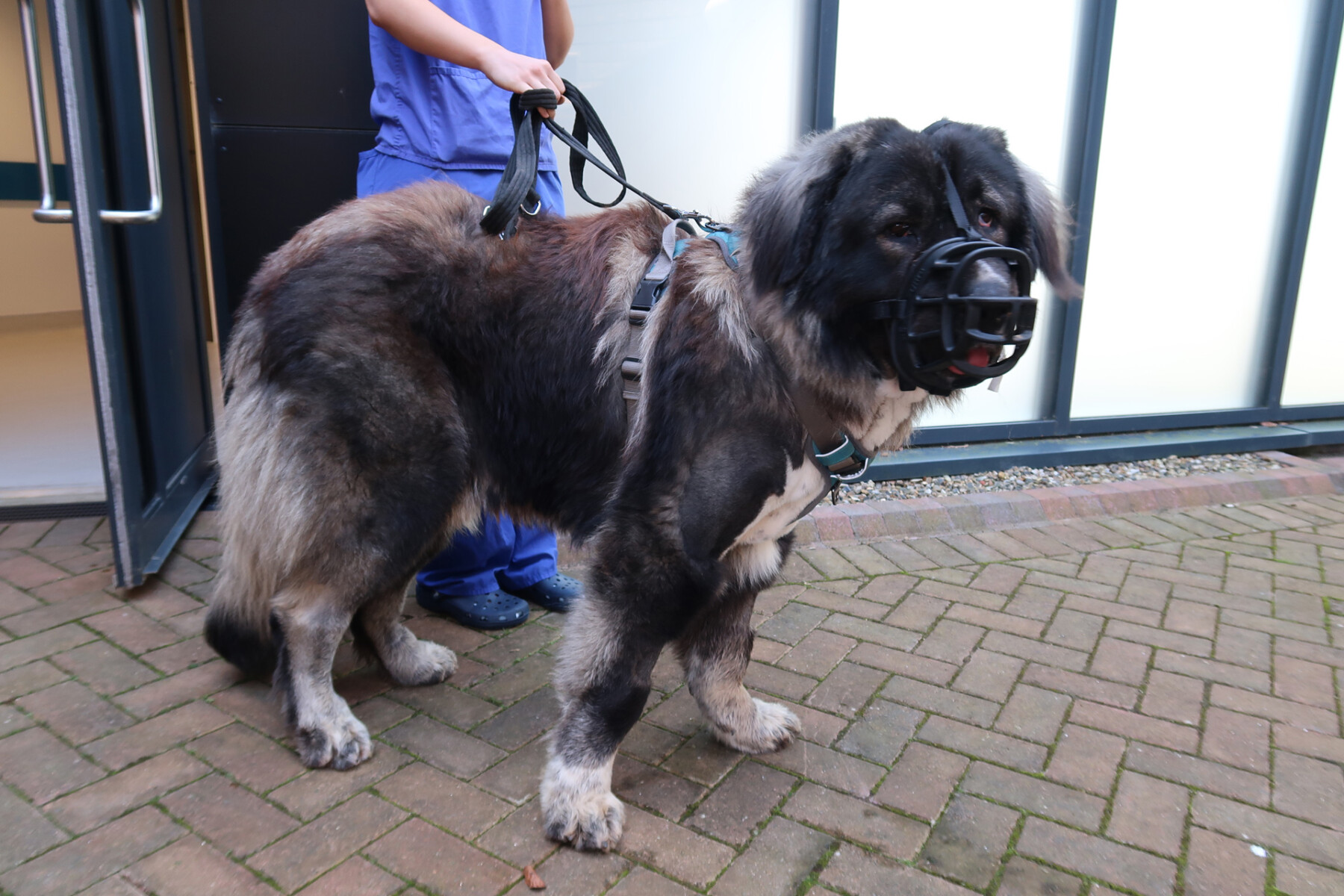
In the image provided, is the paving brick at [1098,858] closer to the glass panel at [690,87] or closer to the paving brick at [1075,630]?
the paving brick at [1075,630]

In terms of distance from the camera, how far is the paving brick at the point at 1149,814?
7.16ft

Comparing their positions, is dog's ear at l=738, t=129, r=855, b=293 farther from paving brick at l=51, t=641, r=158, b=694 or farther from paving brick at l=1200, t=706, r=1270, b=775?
paving brick at l=51, t=641, r=158, b=694

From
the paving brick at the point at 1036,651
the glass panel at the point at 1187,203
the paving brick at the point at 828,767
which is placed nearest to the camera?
the paving brick at the point at 828,767

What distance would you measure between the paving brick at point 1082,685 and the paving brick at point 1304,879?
28.7 inches

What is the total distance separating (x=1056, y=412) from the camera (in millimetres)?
5441

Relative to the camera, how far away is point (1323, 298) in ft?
19.8

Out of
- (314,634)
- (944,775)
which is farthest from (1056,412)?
(314,634)

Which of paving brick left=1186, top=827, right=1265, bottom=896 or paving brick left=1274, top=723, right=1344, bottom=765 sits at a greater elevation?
paving brick left=1186, top=827, right=1265, bottom=896

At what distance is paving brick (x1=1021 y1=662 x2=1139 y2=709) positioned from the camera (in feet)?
9.43

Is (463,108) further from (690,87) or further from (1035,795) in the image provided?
(1035,795)

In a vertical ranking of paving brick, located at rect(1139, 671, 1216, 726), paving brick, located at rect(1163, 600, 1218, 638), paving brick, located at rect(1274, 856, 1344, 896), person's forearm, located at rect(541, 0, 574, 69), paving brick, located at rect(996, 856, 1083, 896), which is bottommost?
paving brick, located at rect(1163, 600, 1218, 638)

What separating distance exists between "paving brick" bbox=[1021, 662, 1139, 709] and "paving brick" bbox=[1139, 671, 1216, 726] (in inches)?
2.1

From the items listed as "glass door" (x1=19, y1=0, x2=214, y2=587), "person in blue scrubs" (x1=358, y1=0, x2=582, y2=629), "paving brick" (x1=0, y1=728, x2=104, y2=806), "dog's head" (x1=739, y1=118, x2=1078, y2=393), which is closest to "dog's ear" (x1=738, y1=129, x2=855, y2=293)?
"dog's head" (x1=739, y1=118, x2=1078, y2=393)

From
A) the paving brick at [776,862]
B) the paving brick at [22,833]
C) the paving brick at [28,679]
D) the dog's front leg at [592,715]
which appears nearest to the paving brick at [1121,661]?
the paving brick at [776,862]
